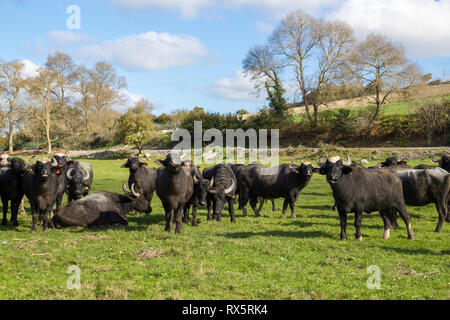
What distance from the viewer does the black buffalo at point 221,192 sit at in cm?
1331

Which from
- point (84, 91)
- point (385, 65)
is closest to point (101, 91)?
point (84, 91)

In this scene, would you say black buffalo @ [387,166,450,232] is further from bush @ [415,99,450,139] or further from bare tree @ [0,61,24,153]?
bare tree @ [0,61,24,153]

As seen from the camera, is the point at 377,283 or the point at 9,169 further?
the point at 9,169

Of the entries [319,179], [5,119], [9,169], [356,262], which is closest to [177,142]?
[5,119]

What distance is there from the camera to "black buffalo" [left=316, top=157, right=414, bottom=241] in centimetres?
1025

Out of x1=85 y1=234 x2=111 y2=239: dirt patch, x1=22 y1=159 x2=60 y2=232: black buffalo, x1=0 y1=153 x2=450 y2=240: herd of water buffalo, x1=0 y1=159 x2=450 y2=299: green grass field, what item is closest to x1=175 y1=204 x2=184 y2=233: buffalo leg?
x1=0 y1=153 x2=450 y2=240: herd of water buffalo

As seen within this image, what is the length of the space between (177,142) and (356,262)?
51.2 metres

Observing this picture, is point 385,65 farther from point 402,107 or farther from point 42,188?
point 42,188

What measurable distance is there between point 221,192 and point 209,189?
43cm

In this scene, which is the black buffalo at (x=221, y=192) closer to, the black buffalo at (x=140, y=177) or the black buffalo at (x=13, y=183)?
the black buffalo at (x=140, y=177)

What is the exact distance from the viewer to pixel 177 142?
5825cm

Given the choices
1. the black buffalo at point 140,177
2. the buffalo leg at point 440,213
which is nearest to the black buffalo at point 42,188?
the black buffalo at point 140,177
